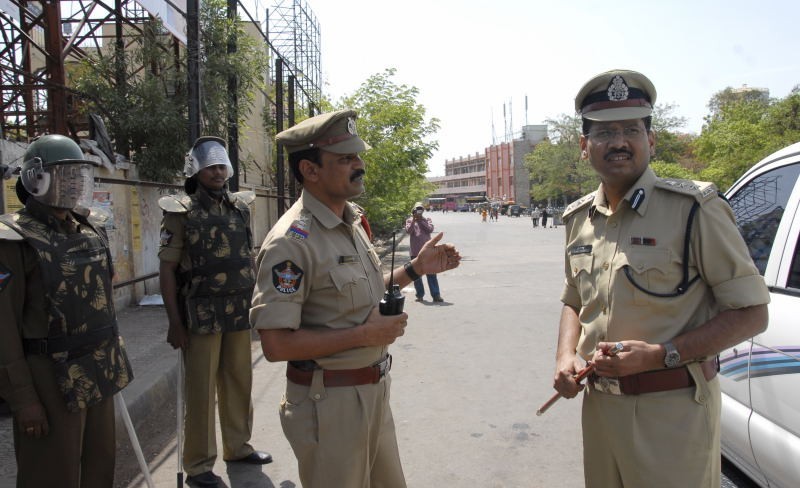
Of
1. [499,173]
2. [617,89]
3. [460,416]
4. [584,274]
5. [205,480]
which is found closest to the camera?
[617,89]

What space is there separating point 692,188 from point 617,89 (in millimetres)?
444

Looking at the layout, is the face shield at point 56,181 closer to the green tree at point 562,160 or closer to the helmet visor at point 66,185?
the helmet visor at point 66,185

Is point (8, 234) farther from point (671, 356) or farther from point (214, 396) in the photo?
point (671, 356)

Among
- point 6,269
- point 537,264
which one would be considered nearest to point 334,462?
point 6,269

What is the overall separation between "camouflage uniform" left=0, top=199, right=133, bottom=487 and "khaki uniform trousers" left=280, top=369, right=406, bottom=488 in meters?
1.03

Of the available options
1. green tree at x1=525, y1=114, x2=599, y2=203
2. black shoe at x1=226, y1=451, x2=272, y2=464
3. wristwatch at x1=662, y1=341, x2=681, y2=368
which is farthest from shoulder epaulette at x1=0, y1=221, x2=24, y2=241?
green tree at x1=525, y1=114, x2=599, y2=203

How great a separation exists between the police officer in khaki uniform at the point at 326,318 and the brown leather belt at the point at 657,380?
79 cm

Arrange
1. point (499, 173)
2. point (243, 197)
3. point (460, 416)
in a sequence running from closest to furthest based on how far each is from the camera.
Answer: point (243, 197), point (460, 416), point (499, 173)

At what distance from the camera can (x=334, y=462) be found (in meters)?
2.07

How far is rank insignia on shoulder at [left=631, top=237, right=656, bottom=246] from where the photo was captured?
1942mm

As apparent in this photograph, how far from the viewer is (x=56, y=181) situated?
253cm

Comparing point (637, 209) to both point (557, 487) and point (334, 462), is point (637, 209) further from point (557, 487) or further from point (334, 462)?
point (557, 487)

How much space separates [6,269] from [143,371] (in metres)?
3.05

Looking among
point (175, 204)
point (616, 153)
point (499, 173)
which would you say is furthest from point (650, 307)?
point (499, 173)
